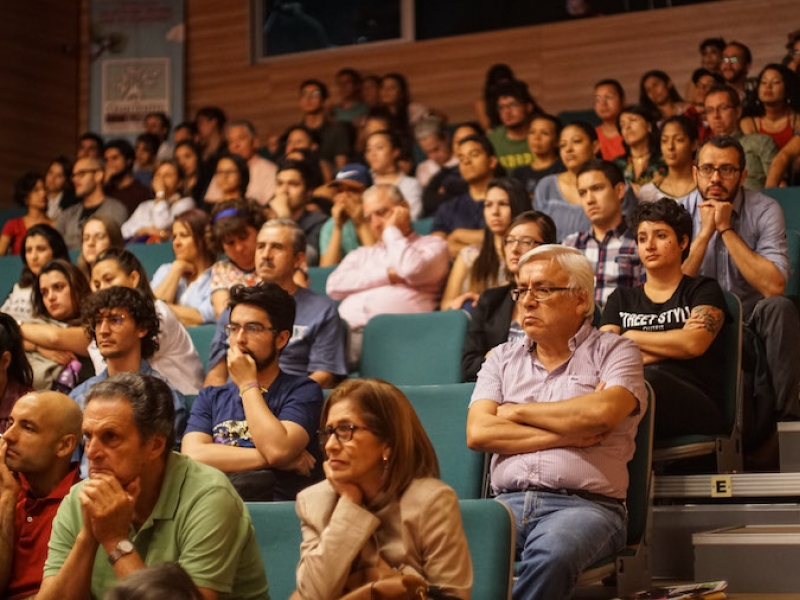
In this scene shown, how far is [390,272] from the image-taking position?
427 cm

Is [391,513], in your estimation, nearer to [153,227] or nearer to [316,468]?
[316,468]

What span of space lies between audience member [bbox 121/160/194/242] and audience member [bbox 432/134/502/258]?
1.50 m

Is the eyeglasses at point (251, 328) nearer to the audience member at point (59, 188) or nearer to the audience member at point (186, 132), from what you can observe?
the audience member at point (59, 188)

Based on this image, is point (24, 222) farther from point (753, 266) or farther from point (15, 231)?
point (753, 266)

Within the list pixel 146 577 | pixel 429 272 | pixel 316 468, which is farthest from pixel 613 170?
pixel 146 577

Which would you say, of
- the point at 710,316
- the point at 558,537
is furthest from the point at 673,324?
the point at 558,537

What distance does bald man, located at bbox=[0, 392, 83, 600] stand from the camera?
233 centimetres

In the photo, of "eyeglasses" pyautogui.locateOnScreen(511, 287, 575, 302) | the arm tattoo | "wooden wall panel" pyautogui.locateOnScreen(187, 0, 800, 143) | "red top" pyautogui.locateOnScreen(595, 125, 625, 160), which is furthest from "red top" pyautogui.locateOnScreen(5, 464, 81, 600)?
"wooden wall panel" pyautogui.locateOnScreen(187, 0, 800, 143)

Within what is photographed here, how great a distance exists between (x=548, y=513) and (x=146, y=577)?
1255mm

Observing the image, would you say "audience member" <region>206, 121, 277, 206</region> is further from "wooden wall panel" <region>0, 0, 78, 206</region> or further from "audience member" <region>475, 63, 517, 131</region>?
"wooden wall panel" <region>0, 0, 78, 206</region>

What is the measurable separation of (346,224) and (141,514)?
3.04 m

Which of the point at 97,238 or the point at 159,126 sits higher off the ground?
the point at 159,126

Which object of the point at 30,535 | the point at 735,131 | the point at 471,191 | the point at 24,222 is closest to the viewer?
the point at 30,535

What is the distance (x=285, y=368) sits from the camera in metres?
3.59
